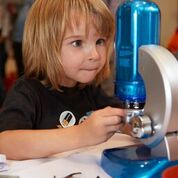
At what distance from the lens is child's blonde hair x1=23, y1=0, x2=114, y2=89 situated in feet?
3.00

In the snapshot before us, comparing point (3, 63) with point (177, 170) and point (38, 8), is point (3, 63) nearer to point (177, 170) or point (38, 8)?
point (38, 8)

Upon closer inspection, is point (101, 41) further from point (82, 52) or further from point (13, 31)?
point (13, 31)

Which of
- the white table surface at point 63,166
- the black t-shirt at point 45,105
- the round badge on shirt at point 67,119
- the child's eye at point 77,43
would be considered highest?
the child's eye at point 77,43

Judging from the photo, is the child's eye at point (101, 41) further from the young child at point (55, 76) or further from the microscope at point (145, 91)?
the microscope at point (145, 91)

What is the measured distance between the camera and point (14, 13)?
→ 384 cm

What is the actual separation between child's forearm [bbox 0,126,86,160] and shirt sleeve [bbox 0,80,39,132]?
0.05 m

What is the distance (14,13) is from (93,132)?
10.9 feet

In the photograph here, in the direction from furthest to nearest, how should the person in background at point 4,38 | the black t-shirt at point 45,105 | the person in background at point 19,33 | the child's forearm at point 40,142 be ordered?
the person in background at point 4,38 → the person in background at point 19,33 → the black t-shirt at point 45,105 → the child's forearm at point 40,142

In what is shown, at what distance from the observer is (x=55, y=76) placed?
992 millimetres

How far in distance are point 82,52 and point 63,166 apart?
12.2 inches

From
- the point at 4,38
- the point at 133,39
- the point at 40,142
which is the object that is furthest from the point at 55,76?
the point at 4,38

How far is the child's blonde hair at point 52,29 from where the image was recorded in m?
0.91

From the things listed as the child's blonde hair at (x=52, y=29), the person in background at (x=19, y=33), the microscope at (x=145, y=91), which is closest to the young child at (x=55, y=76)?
the child's blonde hair at (x=52, y=29)

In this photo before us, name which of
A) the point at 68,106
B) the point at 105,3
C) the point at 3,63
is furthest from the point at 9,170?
the point at 3,63
